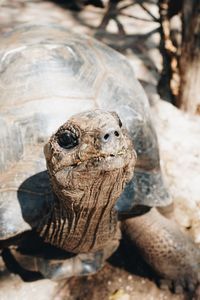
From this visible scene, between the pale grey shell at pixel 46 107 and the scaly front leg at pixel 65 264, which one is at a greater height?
the pale grey shell at pixel 46 107

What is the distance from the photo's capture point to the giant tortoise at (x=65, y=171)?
2.33m

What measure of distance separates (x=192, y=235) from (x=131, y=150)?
62.4 inches

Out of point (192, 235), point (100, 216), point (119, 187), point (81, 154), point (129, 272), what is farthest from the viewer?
point (192, 235)

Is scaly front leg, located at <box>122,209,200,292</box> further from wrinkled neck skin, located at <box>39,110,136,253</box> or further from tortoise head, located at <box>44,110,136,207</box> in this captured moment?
tortoise head, located at <box>44,110,136,207</box>

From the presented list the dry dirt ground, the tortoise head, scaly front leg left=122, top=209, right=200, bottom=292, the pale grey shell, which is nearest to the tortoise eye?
the tortoise head

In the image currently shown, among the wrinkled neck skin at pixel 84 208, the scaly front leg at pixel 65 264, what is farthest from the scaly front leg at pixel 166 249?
the wrinkled neck skin at pixel 84 208

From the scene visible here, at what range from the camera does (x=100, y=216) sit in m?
2.24

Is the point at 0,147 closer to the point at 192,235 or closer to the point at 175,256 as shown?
the point at 175,256

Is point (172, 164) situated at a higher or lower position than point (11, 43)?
lower

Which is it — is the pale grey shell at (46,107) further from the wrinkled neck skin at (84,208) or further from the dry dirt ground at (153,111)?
the dry dirt ground at (153,111)

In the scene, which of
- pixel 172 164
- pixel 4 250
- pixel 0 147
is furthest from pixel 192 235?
pixel 0 147

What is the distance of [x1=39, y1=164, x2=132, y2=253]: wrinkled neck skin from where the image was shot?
1.88 m

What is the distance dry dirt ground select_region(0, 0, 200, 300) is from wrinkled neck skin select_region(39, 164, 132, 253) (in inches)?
19.6

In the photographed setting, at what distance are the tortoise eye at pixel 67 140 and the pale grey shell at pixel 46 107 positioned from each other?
57cm
